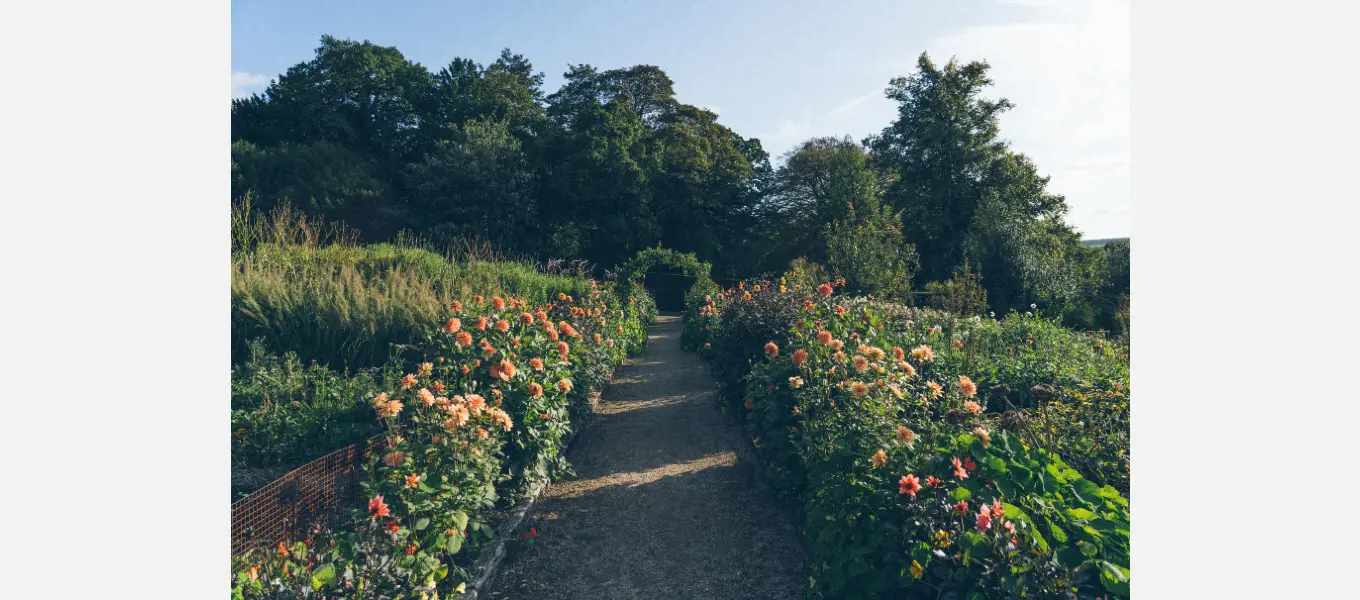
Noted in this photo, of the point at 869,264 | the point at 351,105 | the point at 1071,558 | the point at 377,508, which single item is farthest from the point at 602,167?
the point at 1071,558

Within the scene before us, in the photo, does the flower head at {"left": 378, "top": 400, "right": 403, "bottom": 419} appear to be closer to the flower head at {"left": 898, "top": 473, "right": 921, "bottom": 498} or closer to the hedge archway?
the flower head at {"left": 898, "top": 473, "right": 921, "bottom": 498}

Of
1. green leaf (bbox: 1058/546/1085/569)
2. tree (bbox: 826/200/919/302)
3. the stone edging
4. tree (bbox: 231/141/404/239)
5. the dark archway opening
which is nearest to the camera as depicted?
green leaf (bbox: 1058/546/1085/569)

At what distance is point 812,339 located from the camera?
3877 mm

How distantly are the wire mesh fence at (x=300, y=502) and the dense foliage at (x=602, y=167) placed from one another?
1453 centimetres

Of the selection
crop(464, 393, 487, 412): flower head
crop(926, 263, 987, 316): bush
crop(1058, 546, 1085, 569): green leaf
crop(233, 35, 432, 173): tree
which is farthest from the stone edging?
crop(233, 35, 432, 173): tree

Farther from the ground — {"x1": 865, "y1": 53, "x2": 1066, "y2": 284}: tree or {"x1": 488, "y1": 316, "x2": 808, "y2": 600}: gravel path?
{"x1": 865, "y1": 53, "x2": 1066, "y2": 284}: tree

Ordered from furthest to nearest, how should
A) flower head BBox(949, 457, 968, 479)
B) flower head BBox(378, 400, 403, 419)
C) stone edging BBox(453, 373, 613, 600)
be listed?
stone edging BBox(453, 373, 613, 600), flower head BBox(378, 400, 403, 419), flower head BBox(949, 457, 968, 479)

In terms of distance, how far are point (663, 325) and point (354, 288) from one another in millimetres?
9062

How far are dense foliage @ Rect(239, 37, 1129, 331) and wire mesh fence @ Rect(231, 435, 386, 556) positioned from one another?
572 inches

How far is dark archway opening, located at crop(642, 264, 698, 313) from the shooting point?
609 inches

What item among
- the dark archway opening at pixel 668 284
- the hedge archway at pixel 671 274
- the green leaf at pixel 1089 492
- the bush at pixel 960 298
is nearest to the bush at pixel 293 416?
the green leaf at pixel 1089 492

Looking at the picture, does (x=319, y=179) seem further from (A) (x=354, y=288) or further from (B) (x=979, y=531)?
(B) (x=979, y=531)

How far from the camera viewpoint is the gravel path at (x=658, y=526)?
2.81 metres
